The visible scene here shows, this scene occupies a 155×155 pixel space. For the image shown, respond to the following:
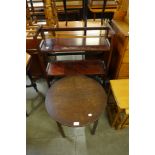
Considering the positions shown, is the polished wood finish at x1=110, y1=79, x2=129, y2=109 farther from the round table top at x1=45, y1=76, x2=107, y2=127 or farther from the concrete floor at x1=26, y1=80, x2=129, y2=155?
the concrete floor at x1=26, y1=80, x2=129, y2=155

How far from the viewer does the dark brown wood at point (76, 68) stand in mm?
1751

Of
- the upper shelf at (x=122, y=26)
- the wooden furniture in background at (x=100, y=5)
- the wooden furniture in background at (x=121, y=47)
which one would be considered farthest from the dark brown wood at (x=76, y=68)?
the wooden furniture in background at (x=100, y=5)

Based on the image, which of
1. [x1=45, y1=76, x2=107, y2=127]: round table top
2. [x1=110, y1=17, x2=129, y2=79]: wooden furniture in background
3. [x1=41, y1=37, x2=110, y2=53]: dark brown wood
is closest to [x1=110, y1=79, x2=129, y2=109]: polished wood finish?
[x1=45, y1=76, x2=107, y2=127]: round table top

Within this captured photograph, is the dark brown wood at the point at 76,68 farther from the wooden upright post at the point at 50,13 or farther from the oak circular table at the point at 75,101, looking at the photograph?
the wooden upright post at the point at 50,13

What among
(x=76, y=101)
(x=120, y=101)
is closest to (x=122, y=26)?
(x=120, y=101)

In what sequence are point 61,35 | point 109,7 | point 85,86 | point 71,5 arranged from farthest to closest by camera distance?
point 71,5 < point 109,7 < point 61,35 < point 85,86

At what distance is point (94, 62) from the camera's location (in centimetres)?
191

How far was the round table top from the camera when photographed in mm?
1170

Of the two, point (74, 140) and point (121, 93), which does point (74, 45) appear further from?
point (74, 140)
